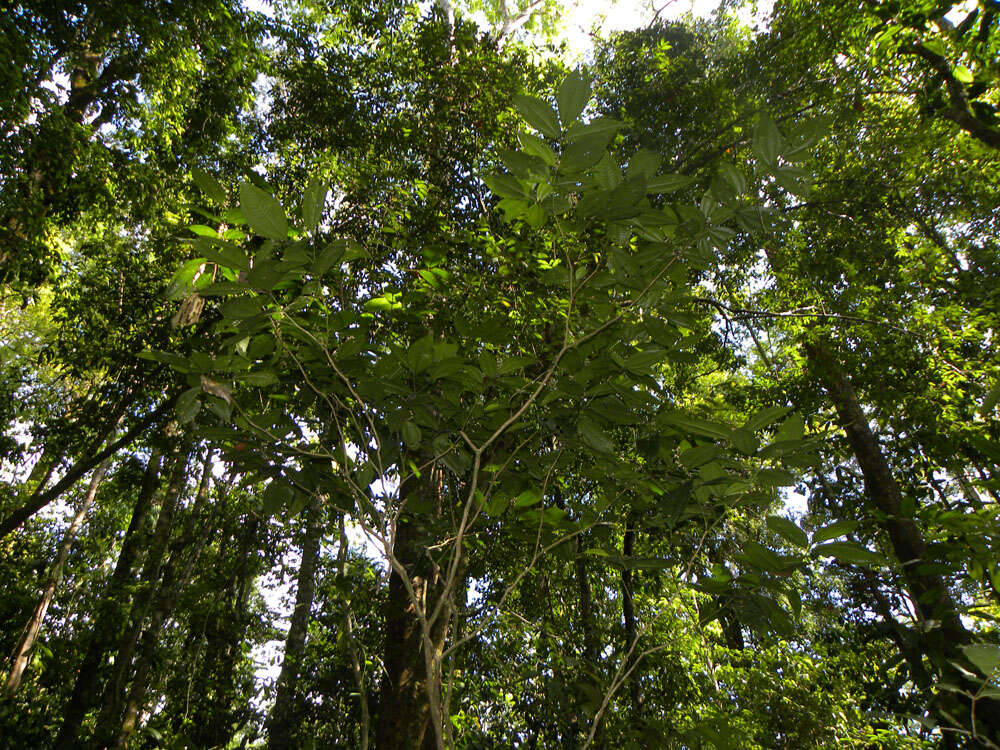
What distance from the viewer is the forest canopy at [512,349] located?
1233mm

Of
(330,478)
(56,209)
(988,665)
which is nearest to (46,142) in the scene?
(56,209)

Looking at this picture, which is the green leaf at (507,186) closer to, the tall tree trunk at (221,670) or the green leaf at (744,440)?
the green leaf at (744,440)

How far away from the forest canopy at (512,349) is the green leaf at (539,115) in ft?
0.49

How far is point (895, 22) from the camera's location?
153 inches

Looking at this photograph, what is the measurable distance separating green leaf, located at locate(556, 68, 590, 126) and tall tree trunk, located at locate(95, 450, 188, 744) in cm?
565

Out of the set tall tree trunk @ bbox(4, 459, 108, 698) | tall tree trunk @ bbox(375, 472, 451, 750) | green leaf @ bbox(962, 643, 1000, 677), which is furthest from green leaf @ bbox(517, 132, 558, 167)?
tall tree trunk @ bbox(4, 459, 108, 698)

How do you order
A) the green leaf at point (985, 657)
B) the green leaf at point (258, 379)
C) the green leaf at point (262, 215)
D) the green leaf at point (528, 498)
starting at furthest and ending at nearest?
the green leaf at point (528, 498), the green leaf at point (258, 379), the green leaf at point (262, 215), the green leaf at point (985, 657)

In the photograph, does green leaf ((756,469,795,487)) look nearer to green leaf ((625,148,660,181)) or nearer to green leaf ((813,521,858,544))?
green leaf ((813,521,858,544))

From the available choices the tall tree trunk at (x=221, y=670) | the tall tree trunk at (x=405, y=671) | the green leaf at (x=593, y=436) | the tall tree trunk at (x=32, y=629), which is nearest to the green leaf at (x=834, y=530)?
the green leaf at (x=593, y=436)

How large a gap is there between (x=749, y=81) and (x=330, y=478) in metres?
6.37

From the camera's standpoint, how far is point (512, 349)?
9.05 ft

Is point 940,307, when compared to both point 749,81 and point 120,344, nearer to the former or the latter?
point 749,81

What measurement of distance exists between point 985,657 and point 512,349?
2138 mm

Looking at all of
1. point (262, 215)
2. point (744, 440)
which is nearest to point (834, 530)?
point (744, 440)
